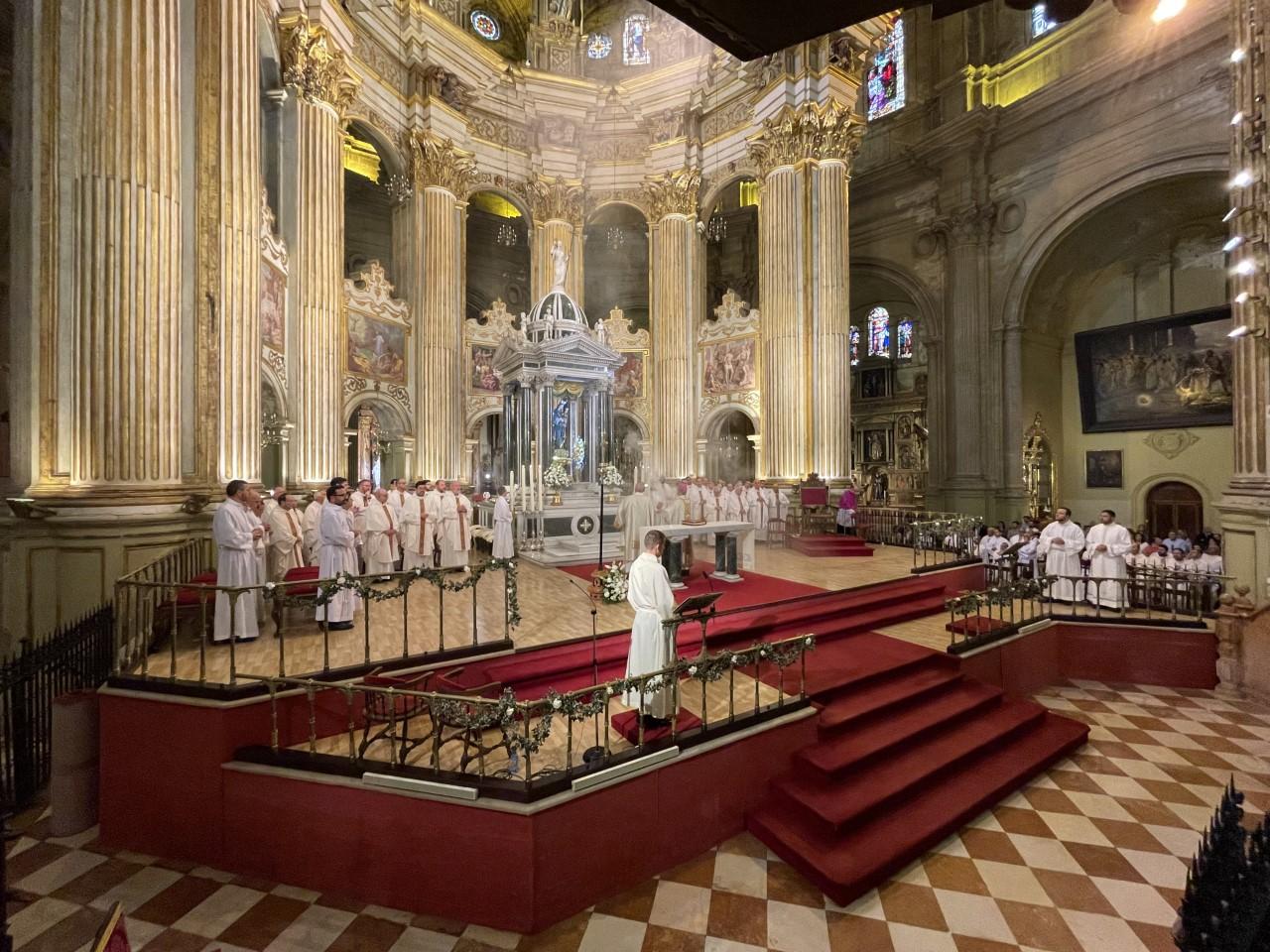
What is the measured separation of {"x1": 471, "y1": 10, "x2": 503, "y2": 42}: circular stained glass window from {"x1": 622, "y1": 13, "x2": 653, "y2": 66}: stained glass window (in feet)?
13.5

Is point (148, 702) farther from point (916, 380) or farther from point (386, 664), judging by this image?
point (916, 380)

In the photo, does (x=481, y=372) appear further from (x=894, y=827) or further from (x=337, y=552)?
(x=894, y=827)

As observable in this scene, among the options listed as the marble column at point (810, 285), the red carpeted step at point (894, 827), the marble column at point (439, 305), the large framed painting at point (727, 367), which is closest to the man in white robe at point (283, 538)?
the red carpeted step at point (894, 827)

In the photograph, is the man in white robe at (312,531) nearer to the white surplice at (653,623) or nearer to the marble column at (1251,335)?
the white surplice at (653,623)

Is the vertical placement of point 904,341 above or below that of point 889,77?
below

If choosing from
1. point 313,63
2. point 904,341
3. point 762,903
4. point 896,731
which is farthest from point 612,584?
point 904,341

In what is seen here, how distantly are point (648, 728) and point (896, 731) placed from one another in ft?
8.11

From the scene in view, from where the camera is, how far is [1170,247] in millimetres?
16953

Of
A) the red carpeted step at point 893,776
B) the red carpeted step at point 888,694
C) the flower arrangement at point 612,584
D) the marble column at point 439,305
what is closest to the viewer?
the red carpeted step at point 893,776

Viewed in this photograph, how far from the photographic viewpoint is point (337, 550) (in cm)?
707

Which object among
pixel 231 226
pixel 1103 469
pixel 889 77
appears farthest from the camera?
pixel 889 77

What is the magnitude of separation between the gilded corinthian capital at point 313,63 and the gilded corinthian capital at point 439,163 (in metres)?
2.79

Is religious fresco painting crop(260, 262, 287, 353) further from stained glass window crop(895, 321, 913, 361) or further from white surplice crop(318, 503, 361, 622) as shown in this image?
stained glass window crop(895, 321, 913, 361)

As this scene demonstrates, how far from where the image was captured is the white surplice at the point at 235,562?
5.87 metres
